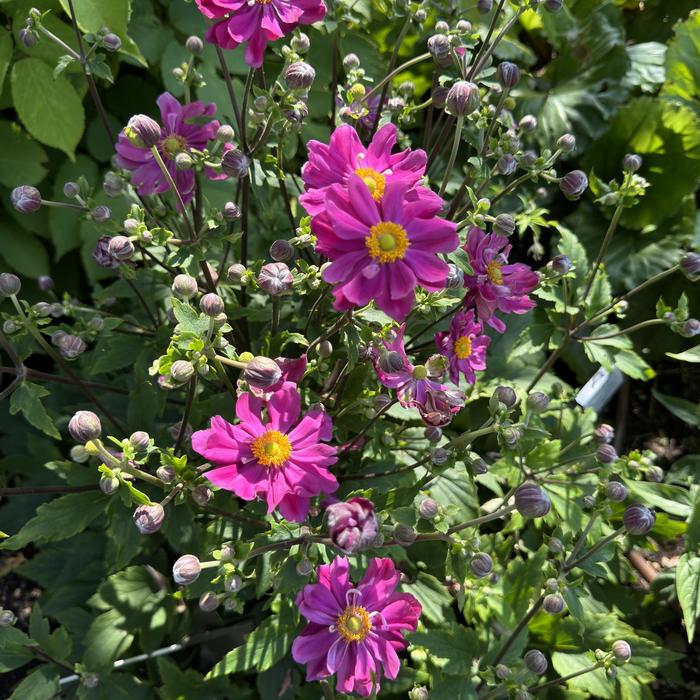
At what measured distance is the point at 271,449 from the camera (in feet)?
3.79

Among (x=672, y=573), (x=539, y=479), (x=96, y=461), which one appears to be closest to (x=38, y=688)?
(x=96, y=461)

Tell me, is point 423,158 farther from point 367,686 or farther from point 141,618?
point 141,618

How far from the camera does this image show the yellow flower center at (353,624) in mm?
1234

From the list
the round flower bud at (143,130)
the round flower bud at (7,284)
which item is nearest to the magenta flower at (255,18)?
the round flower bud at (143,130)

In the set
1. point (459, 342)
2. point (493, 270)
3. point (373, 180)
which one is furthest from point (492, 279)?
point (373, 180)

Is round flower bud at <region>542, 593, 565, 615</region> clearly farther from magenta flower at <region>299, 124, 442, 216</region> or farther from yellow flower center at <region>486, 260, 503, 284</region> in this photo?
magenta flower at <region>299, 124, 442, 216</region>

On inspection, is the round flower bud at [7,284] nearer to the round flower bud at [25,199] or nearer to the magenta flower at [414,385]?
the round flower bud at [25,199]

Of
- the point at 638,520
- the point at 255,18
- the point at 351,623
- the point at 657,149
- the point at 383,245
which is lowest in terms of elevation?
the point at 351,623

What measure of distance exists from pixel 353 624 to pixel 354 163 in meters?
0.82

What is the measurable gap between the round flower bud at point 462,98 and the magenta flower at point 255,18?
0.28 m

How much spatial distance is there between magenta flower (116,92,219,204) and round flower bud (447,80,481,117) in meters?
0.51

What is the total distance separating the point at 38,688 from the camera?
1512mm

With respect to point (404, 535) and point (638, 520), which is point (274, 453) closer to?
point (404, 535)

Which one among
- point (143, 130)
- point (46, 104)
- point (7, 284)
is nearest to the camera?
point (143, 130)
